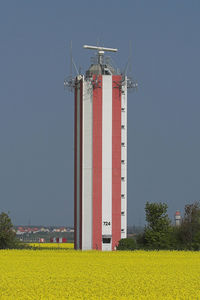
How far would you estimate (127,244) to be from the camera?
73812 mm

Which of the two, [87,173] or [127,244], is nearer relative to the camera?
[127,244]

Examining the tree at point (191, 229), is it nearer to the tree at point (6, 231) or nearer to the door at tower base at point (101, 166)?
the door at tower base at point (101, 166)

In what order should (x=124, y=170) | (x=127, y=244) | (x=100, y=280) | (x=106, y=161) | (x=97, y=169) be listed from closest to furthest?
(x=100, y=280) → (x=127, y=244) → (x=97, y=169) → (x=106, y=161) → (x=124, y=170)

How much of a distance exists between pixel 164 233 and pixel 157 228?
1.03 metres

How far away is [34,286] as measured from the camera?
31.4 m

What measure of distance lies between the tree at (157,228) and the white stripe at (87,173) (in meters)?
7.21

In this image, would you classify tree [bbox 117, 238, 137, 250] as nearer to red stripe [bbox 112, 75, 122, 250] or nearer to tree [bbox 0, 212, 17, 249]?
red stripe [bbox 112, 75, 122, 250]

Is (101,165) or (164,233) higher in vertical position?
(101,165)

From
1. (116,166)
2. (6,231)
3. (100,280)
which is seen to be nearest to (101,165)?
(116,166)

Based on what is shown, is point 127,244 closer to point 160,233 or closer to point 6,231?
point 160,233

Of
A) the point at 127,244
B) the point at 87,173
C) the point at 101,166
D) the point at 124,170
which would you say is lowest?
the point at 127,244

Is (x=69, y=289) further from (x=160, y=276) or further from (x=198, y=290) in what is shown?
(x=160, y=276)

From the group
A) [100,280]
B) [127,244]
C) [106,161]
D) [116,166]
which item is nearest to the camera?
[100,280]

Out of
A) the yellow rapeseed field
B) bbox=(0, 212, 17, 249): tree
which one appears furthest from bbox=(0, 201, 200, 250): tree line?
the yellow rapeseed field
